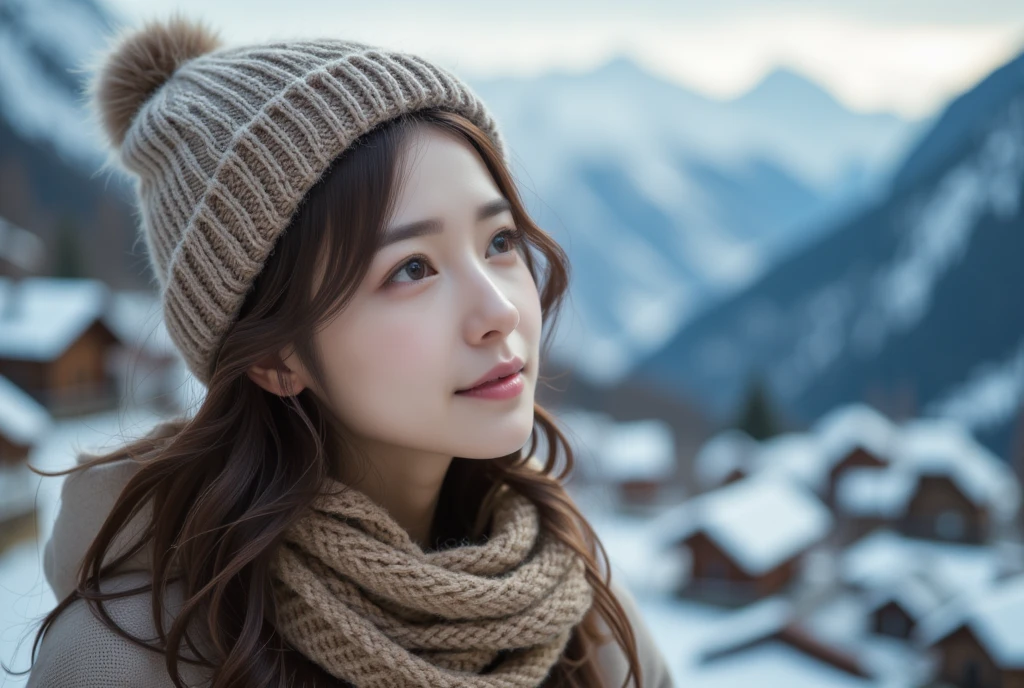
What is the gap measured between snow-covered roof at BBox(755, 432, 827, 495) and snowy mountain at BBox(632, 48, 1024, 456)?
716 millimetres

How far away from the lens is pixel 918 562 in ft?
15.2

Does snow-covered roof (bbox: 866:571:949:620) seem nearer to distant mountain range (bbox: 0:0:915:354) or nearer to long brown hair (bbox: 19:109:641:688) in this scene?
long brown hair (bbox: 19:109:641:688)

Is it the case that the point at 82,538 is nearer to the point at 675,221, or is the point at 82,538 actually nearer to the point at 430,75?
the point at 430,75

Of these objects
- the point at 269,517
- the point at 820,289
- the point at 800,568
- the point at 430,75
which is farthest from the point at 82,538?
the point at 820,289

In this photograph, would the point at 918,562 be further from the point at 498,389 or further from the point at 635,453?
the point at 498,389

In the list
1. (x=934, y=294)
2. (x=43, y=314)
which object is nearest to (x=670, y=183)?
(x=934, y=294)

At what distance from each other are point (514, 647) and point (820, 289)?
1016 centimetres

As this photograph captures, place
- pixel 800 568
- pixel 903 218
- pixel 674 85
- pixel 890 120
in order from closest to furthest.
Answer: pixel 800 568 → pixel 903 218 → pixel 890 120 → pixel 674 85

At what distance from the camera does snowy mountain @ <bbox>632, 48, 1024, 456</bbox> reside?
4559 millimetres

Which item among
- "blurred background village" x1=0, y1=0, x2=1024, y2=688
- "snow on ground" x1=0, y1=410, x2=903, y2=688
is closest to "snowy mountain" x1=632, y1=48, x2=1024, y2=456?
"blurred background village" x1=0, y1=0, x2=1024, y2=688

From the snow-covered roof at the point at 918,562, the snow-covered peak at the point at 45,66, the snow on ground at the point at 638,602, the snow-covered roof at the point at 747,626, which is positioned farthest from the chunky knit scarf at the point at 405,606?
the snow-covered roof at the point at 918,562

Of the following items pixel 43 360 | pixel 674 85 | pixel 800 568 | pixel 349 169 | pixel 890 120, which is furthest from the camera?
pixel 674 85

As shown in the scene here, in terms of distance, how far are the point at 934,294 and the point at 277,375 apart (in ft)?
18.6

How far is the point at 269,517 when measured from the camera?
38.0 inches
